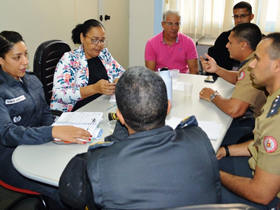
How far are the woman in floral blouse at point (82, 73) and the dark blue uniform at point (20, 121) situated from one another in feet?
0.88

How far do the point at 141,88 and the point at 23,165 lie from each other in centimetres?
71

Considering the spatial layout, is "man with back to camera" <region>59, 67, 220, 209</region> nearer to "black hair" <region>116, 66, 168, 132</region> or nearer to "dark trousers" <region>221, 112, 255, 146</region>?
"black hair" <region>116, 66, 168, 132</region>

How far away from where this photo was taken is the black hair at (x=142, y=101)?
3.29ft

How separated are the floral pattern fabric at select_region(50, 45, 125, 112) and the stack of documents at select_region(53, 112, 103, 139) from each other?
1.26 feet

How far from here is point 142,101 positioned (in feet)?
3.29

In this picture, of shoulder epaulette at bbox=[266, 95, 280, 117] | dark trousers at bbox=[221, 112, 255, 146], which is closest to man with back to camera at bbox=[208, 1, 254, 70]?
dark trousers at bbox=[221, 112, 255, 146]

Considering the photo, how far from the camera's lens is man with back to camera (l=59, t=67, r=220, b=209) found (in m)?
0.88

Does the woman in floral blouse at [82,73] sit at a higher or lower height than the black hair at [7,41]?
lower

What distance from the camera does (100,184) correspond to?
879 millimetres

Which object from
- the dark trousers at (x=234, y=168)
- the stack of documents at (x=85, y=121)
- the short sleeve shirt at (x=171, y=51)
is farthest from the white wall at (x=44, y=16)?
the dark trousers at (x=234, y=168)

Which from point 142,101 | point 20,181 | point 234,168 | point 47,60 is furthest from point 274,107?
point 47,60

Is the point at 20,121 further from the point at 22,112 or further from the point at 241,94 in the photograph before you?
the point at 241,94

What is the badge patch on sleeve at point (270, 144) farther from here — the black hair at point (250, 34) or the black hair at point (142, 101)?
the black hair at point (250, 34)

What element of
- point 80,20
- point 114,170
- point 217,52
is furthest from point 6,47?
point 217,52
